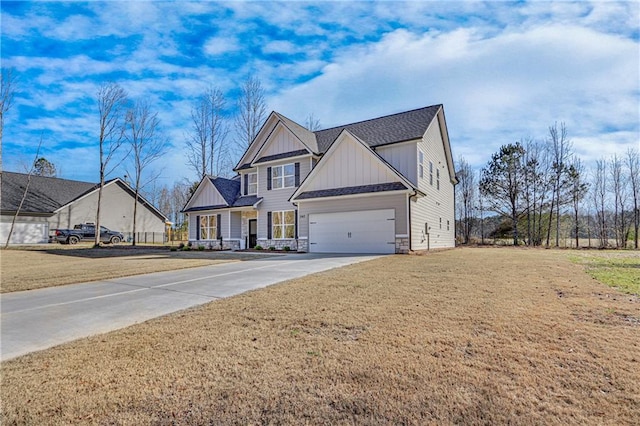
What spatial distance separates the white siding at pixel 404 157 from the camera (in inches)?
686

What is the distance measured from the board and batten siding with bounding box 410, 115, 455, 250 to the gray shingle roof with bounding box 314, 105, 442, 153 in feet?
2.13

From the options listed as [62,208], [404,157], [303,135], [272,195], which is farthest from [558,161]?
[62,208]

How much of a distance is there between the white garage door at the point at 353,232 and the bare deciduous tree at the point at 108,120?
59.6 ft

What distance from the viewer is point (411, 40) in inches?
425

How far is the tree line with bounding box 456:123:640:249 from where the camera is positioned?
26.7m

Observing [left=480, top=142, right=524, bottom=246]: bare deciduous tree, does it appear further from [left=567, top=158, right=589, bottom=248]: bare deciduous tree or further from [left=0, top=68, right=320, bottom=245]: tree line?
[left=0, top=68, right=320, bottom=245]: tree line

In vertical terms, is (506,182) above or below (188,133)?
below

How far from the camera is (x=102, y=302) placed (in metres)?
6.37

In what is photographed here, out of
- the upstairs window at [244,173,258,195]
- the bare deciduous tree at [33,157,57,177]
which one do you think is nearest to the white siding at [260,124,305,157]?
the upstairs window at [244,173,258,195]

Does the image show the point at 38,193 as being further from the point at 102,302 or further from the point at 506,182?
the point at 506,182

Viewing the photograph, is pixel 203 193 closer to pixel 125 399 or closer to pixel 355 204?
pixel 355 204

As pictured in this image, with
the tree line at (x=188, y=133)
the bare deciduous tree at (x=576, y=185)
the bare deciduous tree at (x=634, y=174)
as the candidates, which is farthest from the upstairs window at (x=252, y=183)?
the bare deciduous tree at (x=634, y=174)

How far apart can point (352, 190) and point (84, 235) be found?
1017 inches

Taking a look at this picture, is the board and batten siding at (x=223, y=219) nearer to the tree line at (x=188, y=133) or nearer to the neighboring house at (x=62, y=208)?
the tree line at (x=188, y=133)
